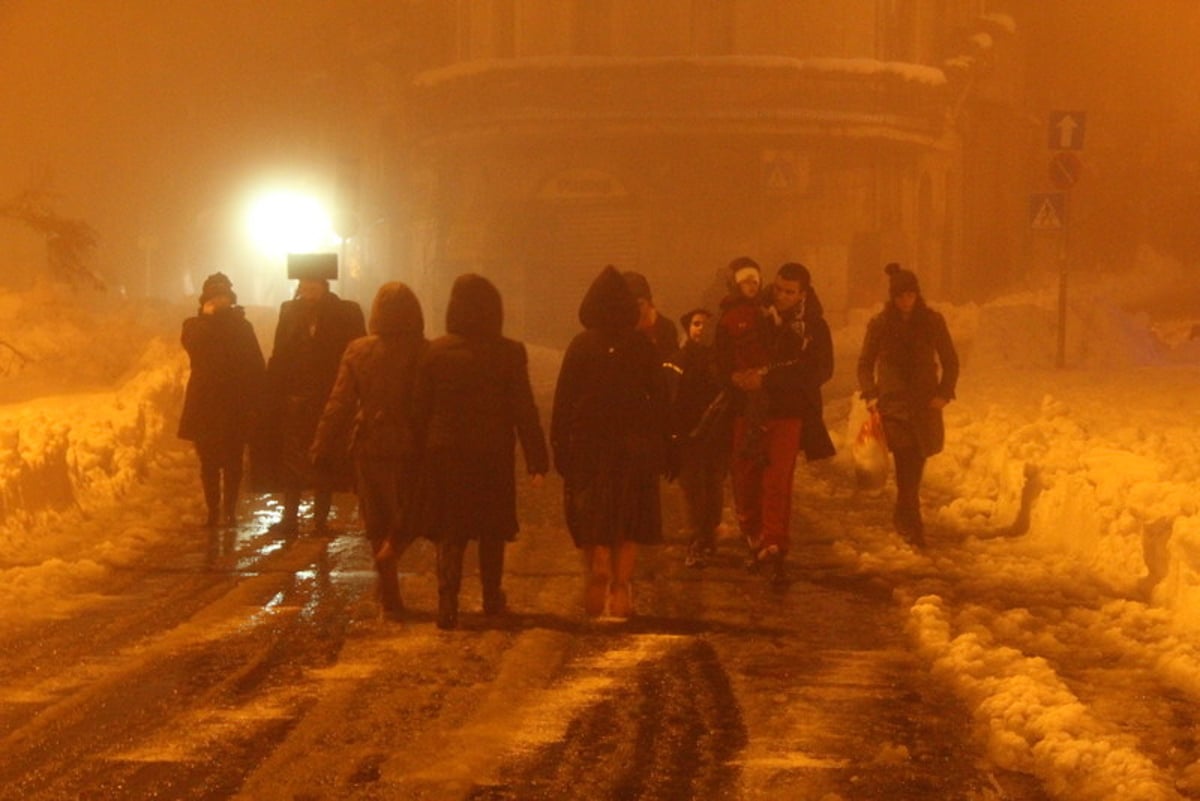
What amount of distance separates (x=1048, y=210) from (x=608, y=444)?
13.1 meters

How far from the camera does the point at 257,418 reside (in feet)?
45.9

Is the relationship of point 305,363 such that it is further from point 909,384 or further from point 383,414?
point 909,384

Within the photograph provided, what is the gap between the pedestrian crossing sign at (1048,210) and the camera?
72.7ft

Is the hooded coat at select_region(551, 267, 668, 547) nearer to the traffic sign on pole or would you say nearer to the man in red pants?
the man in red pants

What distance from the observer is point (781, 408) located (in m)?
11.5

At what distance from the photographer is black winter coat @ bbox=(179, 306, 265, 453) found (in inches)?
549

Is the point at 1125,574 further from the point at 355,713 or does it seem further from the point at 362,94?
the point at 362,94

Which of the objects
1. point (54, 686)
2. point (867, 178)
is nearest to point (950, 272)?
point (867, 178)

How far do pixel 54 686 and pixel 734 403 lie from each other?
4789 millimetres

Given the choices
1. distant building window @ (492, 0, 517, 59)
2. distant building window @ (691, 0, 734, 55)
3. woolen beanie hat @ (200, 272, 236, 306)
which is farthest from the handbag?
distant building window @ (492, 0, 517, 59)

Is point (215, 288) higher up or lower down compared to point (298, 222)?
higher up

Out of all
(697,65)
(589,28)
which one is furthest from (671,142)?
(589,28)

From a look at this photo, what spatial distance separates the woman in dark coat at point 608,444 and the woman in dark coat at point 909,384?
3.04 m

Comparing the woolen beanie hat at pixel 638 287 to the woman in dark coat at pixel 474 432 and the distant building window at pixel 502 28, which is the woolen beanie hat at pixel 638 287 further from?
the distant building window at pixel 502 28
